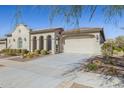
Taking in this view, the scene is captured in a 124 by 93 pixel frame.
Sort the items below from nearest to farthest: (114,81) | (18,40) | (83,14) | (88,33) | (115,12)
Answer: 1. (115,12)
2. (83,14)
3. (114,81)
4. (88,33)
5. (18,40)

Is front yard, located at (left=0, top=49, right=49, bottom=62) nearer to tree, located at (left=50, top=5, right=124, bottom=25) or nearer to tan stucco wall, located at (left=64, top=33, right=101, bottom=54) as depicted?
tan stucco wall, located at (left=64, top=33, right=101, bottom=54)

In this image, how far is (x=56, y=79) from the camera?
718 cm

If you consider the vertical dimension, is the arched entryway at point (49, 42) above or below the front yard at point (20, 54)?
above

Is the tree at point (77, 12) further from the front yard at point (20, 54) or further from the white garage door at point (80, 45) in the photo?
the white garage door at point (80, 45)

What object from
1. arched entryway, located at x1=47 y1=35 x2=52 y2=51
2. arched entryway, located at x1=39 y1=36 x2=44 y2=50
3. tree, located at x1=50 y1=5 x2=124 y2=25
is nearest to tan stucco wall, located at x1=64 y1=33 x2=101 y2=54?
arched entryway, located at x1=47 y1=35 x2=52 y2=51

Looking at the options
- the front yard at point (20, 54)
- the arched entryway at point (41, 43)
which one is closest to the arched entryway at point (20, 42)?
the front yard at point (20, 54)

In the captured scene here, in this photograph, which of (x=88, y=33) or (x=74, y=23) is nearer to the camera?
(x=74, y=23)

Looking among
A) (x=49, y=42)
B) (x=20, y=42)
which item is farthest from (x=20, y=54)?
(x=49, y=42)

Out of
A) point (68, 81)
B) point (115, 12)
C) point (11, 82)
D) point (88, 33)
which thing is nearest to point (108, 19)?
point (115, 12)

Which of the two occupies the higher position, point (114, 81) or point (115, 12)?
point (115, 12)

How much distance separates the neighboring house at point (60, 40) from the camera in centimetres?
1593

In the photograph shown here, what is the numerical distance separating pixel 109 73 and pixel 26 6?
552 centimetres
